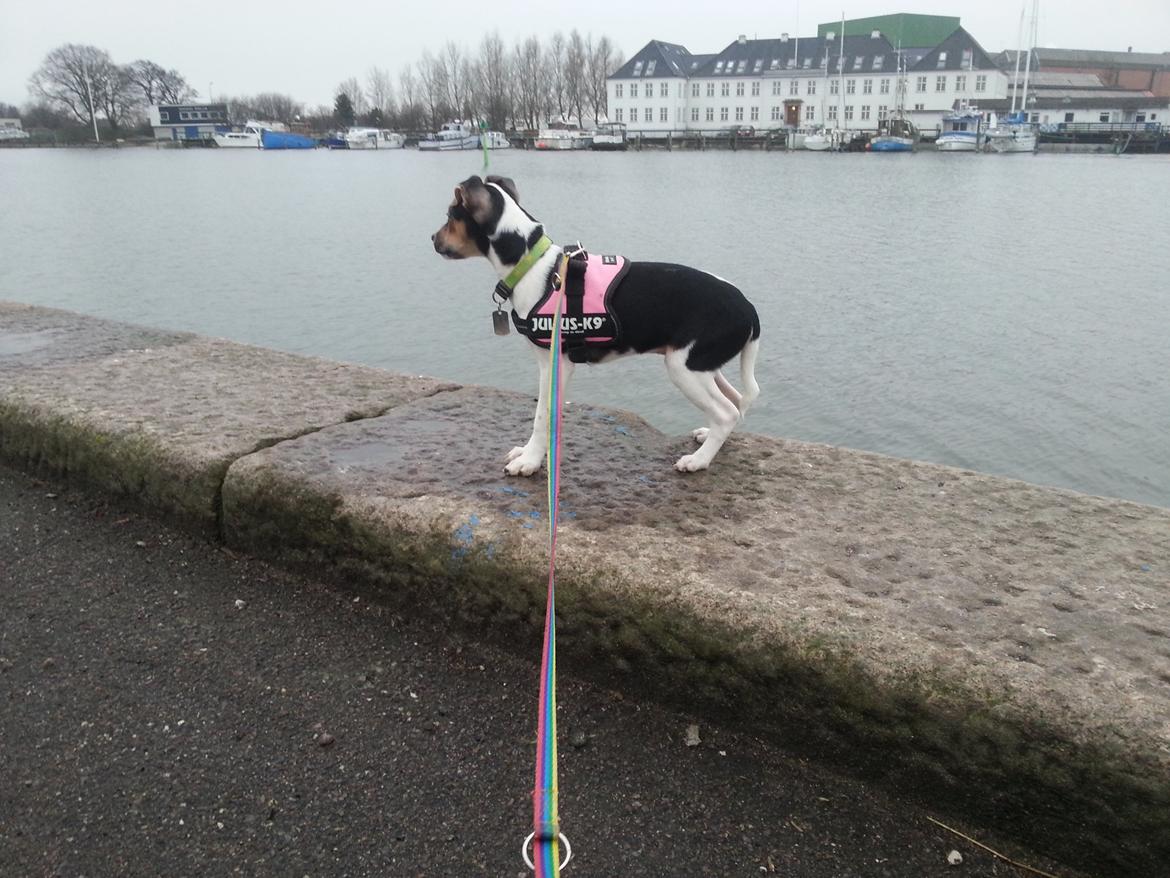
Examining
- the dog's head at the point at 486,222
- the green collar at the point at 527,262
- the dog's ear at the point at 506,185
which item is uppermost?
the dog's ear at the point at 506,185

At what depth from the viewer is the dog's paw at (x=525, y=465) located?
3840mm

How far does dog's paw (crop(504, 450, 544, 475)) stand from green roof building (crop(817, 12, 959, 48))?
128048 millimetres

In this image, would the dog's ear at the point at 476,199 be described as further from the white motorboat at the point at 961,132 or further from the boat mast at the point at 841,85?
the boat mast at the point at 841,85

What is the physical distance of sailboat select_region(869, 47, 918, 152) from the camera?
3580 inches

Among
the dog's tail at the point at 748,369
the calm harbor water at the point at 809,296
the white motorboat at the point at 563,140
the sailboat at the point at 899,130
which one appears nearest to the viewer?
the dog's tail at the point at 748,369

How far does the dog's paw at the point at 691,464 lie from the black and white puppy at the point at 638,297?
267 mm

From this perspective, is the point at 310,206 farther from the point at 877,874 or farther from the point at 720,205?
the point at 877,874

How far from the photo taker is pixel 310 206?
32.1 metres

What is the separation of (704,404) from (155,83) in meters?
158

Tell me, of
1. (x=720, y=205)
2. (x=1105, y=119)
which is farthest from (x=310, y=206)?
(x=1105, y=119)

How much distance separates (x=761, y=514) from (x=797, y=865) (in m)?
1.44

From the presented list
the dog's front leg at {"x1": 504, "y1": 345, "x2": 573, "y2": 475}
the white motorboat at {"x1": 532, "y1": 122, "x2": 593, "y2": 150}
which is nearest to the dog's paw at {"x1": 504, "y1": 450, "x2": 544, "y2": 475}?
the dog's front leg at {"x1": 504, "y1": 345, "x2": 573, "y2": 475}

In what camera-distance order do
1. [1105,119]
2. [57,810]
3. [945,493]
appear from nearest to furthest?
[57,810] < [945,493] < [1105,119]

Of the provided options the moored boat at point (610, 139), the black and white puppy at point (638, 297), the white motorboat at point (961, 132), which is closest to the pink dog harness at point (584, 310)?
the black and white puppy at point (638, 297)
